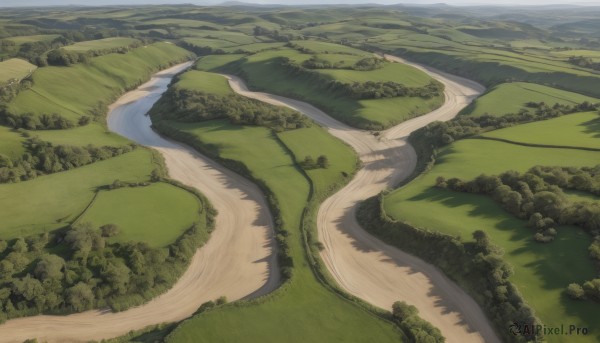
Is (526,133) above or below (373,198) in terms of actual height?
above

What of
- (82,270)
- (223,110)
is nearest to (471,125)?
(223,110)

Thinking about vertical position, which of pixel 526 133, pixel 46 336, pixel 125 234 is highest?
pixel 526 133

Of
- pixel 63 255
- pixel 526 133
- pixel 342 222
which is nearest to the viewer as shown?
pixel 63 255

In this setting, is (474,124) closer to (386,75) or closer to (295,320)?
(386,75)

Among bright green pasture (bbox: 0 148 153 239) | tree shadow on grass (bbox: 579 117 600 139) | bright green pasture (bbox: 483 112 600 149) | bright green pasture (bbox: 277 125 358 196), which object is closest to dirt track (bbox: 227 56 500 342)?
bright green pasture (bbox: 277 125 358 196)

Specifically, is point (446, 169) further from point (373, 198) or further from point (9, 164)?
point (9, 164)

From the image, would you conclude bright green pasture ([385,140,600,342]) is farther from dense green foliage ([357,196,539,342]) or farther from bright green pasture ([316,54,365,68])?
bright green pasture ([316,54,365,68])

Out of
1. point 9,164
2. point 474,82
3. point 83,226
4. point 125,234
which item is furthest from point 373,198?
point 474,82

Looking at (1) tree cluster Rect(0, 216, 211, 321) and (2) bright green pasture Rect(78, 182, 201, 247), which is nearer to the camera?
(1) tree cluster Rect(0, 216, 211, 321)
